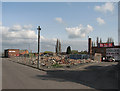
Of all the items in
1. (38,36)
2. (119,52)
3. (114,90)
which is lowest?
(114,90)

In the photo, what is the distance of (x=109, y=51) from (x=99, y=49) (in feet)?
148

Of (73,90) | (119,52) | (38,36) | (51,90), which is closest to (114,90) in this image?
(73,90)

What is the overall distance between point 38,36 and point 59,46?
91465 millimetres

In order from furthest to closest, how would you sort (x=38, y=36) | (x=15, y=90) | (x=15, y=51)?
(x=15, y=51)
(x=38, y=36)
(x=15, y=90)

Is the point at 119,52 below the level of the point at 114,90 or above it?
above

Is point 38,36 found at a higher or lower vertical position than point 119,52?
higher

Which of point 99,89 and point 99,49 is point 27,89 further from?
point 99,49

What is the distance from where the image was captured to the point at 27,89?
373 inches

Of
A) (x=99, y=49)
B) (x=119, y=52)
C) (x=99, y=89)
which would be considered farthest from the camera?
(x=99, y=49)

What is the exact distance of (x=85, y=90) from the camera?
31.0 ft

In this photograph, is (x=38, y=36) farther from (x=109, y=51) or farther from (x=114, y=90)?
(x=114, y=90)

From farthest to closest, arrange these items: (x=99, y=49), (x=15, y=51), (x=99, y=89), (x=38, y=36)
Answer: (x=15, y=51) < (x=99, y=49) < (x=38, y=36) < (x=99, y=89)

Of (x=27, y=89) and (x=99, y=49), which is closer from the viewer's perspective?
(x=27, y=89)

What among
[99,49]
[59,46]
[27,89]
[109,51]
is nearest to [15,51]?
[59,46]
